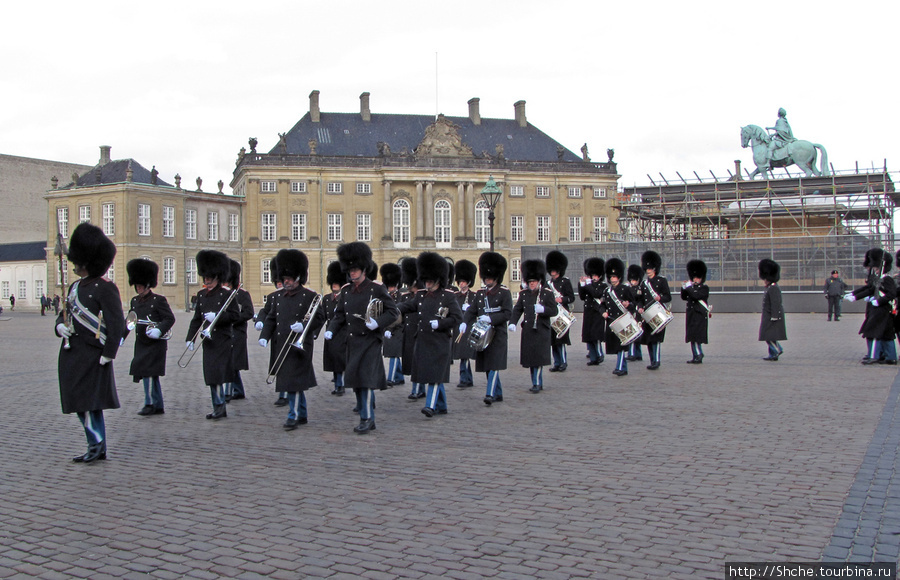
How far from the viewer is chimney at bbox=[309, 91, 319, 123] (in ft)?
235

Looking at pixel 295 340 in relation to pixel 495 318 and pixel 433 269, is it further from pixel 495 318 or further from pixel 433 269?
pixel 495 318

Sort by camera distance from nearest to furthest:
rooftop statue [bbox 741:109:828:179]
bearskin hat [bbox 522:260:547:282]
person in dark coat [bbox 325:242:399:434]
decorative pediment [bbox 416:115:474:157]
Result: person in dark coat [bbox 325:242:399:434] → bearskin hat [bbox 522:260:547:282] → rooftop statue [bbox 741:109:828:179] → decorative pediment [bbox 416:115:474:157]

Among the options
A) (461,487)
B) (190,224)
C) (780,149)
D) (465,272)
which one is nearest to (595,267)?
(465,272)

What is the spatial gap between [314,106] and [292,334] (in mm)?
64836

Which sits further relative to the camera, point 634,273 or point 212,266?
point 634,273

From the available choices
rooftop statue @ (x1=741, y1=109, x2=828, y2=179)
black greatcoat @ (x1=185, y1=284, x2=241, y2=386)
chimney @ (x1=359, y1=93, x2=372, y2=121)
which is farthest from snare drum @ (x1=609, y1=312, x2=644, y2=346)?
chimney @ (x1=359, y1=93, x2=372, y2=121)

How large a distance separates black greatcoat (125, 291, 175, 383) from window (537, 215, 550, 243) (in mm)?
61212

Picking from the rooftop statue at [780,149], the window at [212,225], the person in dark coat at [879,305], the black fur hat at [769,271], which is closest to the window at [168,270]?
the window at [212,225]

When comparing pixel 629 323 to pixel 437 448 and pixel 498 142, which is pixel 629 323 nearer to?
pixel 437 448

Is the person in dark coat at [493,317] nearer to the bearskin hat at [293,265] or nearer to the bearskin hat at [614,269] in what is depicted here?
the bearskin hat at [293,265]

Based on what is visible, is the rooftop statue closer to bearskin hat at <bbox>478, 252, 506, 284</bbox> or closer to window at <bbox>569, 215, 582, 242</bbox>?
window at <bbox>569, 215, 582, 242</bbox>

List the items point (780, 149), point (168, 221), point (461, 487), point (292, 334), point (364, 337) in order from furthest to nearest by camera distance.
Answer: point (168, 221), point (780, 149), point (292, 334), point (364, 337), point (461, 487)

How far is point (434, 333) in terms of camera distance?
9945mm

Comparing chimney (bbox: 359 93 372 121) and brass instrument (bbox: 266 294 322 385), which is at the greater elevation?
chimney (bbox: 359 93 372 121)
